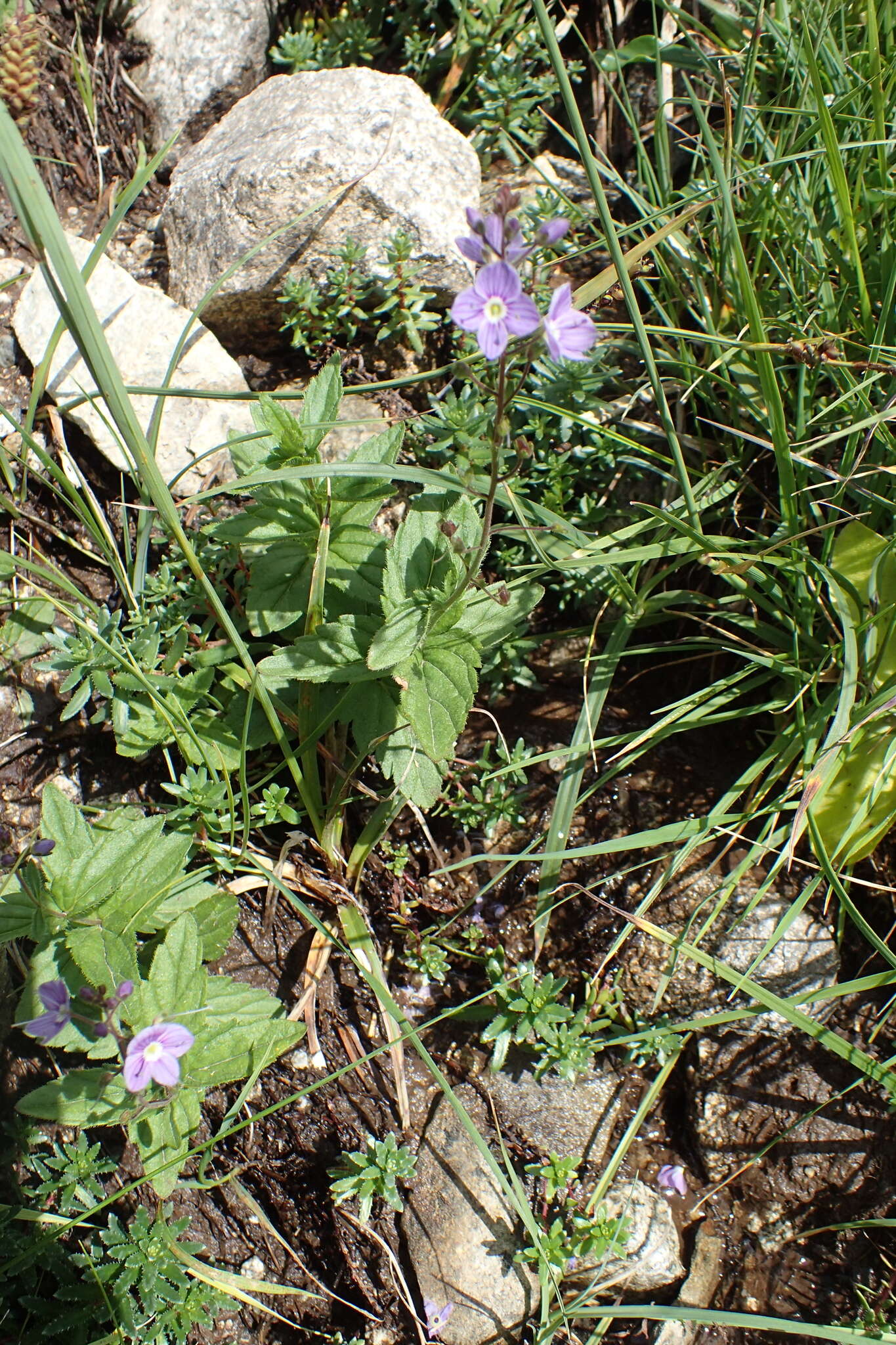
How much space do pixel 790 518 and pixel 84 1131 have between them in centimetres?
265

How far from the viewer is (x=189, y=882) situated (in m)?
2.55

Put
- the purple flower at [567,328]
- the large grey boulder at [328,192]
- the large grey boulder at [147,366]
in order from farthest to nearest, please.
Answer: the large grey boulder at [328,192] → the large grey boulder at [147,366] → the purple flower at [567,328]

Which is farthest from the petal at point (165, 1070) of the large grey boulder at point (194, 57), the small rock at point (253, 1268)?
the large grey boulder at point (194, 57)

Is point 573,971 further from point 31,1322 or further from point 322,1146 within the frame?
point 31,1322

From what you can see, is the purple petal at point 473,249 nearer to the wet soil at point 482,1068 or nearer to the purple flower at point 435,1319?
the wet soil at point 482,1068

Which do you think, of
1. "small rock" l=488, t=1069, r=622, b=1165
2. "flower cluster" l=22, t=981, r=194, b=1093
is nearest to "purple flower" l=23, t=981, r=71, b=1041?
"flower cluster" l=22, t=981, r=194, b=1093

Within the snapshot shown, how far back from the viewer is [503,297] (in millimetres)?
1686

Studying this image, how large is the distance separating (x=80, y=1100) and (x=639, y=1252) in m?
1.66

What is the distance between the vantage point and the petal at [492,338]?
1.63m

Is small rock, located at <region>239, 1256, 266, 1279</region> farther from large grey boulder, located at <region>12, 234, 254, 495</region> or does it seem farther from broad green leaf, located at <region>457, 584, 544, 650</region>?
large grey boulder, located at <region>12, 234, 254, 495</region>

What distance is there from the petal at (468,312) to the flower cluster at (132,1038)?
1568 mm

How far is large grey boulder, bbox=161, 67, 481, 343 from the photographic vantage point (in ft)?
10.5

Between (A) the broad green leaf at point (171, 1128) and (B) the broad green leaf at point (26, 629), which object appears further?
(B) the broad green leaf at point (26, 629)

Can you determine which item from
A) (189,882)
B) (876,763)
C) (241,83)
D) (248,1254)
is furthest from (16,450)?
(876,763)
